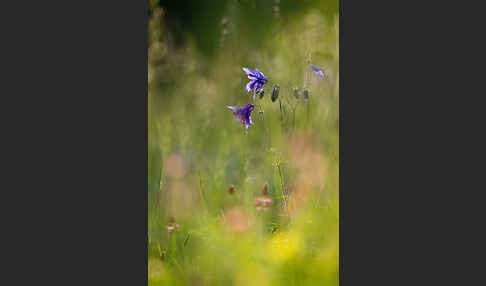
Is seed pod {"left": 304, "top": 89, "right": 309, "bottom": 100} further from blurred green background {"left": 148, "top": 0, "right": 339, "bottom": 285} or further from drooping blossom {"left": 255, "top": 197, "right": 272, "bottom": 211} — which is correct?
drooping blossom {"left": 255, "top": 197, "right": 272, "bottom": 211}

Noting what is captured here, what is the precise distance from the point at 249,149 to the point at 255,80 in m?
0.39

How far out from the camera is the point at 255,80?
3.03m

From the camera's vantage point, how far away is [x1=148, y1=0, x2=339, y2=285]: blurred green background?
3012 millimetres

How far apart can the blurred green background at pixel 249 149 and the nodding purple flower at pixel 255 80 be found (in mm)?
33

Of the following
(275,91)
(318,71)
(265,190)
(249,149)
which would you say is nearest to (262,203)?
(265,190)

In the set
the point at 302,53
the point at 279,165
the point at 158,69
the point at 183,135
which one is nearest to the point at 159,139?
the point at 183,135

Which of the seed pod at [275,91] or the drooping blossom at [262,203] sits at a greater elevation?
the seed pod at [275,91]

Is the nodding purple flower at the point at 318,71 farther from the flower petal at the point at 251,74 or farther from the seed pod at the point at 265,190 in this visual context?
the seed pod at the point at 265,190

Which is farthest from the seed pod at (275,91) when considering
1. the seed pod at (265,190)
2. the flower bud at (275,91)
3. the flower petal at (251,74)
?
the seed pod at (265,190)

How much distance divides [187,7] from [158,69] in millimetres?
400

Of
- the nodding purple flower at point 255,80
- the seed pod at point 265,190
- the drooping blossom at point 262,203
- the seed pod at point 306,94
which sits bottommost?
the drooping blossom at point 262,203

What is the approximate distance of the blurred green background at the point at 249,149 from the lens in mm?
3012

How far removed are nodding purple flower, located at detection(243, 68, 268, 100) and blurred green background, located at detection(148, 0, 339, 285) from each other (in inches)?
1.3

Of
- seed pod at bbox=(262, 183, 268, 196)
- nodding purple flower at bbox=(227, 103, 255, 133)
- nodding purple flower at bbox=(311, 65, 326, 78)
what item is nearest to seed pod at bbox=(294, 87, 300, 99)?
nodding purple flower at bbox=(311, 65, 326, 78)
